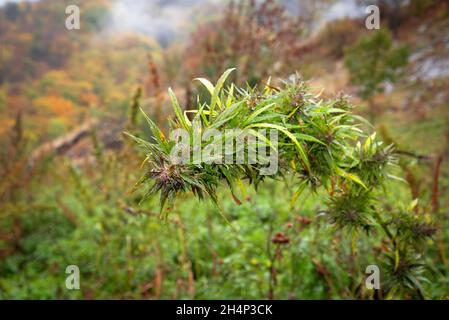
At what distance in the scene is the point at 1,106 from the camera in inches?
632

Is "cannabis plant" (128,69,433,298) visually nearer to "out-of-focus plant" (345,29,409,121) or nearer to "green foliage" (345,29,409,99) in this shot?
"out-of-focus plant" (345,29,409,121)

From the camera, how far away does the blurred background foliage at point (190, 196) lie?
115 inches

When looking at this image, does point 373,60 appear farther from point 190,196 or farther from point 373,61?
point 190,196

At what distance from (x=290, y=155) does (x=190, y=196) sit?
333 centimetres

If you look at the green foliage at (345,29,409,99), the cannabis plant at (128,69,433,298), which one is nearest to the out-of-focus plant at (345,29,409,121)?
the green foliage at (345,29,409,99)

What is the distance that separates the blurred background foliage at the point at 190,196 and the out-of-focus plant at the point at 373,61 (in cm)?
5

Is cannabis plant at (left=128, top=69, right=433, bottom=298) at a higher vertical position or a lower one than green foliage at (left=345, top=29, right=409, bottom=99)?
lower

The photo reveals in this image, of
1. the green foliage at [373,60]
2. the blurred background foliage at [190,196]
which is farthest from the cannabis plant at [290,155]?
the green foliage at [373,60]

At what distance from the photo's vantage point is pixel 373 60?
30.8 ft

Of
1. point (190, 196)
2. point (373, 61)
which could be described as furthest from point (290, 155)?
point (373, 61)

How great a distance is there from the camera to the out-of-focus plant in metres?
9.30

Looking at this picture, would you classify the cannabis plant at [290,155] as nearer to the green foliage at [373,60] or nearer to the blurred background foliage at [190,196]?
the blurred background foliage at [190,196]

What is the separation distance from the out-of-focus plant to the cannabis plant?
7.78 meters
